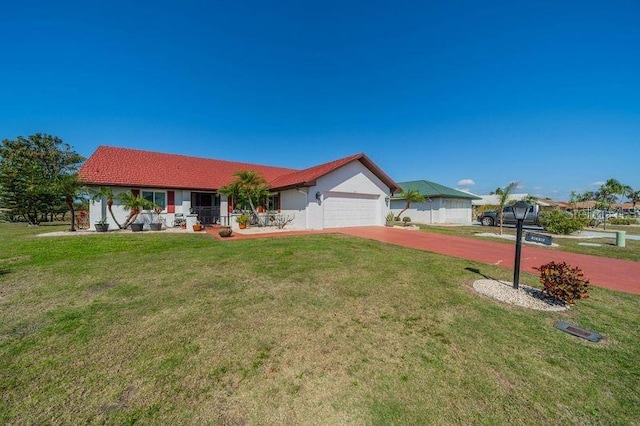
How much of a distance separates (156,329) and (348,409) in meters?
3.05

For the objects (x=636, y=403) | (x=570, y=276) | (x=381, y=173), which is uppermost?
(x=381, y=173)

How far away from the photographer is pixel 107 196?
14914 mm

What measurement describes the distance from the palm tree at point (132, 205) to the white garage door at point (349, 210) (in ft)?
35.2

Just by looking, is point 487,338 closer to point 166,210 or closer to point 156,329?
point 156,329

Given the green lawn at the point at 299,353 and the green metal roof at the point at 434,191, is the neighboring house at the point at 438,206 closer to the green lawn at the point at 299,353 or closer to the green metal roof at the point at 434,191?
the green metal roof at the point at 434,191

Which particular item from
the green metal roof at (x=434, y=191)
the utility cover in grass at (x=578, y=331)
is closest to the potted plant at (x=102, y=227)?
the utility cover in grass at (x=578, y=331)

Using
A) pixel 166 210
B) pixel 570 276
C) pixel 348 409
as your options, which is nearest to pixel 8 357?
pixel 348 409

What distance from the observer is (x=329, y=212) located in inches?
669

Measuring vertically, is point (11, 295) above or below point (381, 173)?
below

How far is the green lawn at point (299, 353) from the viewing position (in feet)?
8.15

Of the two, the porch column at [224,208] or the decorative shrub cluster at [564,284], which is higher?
the porch column at [224,208]

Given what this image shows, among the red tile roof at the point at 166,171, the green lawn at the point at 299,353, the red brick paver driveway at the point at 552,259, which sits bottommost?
the green lawn at the point at 299,353

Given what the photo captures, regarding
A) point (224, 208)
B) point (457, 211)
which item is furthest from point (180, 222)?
point (457, 211)

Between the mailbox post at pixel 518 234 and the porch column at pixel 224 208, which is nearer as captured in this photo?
the mailbox post at pixel 518 234
